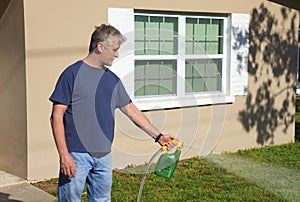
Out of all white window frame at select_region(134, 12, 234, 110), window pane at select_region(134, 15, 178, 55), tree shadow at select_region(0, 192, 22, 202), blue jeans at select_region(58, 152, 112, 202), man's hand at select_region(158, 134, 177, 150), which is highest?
window pane at select_region(134, 15, 178, 55)

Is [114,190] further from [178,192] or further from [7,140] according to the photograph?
[7,140]

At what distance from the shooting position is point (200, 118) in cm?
765

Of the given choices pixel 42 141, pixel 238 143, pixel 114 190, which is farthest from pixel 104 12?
pixel 238 143

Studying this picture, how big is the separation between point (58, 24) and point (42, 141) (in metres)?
1.45

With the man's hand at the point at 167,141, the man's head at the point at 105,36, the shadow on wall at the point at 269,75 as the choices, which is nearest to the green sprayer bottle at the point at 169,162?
the man's hand at the point at 167,141

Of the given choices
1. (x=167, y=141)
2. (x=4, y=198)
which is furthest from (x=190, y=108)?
(x=167, y=141)

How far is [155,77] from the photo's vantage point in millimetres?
7258

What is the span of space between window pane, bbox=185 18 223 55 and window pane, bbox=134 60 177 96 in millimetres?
431

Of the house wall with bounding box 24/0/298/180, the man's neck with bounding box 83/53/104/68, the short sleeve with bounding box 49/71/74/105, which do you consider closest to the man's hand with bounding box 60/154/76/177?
the short sleeve with bounding box 49/71/74/105

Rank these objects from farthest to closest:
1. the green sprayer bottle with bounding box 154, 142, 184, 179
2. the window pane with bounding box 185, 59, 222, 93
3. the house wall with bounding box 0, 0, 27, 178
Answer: the window pane with bounding box 185, 59, 222, 93 → the house wall with bounding box 0, 0, 27, 178 → the green sprayer bottle with bounding box 154, 142, 184, 179

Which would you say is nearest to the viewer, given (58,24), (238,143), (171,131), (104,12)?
(58,24)

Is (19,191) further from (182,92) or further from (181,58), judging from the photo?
(181,58)

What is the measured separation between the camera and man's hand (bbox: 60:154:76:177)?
11.3 ft

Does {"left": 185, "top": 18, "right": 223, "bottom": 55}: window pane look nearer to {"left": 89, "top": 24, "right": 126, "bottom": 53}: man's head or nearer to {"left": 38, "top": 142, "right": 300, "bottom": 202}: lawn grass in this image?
{"left": 38, "top": 142, "right": 300, "bottom": 202}: lawn grass
